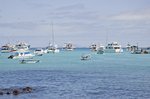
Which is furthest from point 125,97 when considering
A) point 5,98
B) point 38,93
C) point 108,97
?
point 5,98

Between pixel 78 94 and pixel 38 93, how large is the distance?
231 inches

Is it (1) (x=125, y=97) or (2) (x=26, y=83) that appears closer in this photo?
(1) (x=125, y=97)

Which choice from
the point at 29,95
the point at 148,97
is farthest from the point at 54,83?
the point at 148,97

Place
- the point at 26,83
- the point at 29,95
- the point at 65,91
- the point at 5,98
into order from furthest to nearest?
the point at 26,83, the point at 65,91, the point at 29,95, the point at 5,98

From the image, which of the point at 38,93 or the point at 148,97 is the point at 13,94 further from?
the point at 148,97

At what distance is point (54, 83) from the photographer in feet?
234

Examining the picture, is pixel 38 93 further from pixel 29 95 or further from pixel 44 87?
pixel 44 87

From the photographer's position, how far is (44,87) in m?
64.8

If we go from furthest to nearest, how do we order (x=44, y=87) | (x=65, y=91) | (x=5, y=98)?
1. (x=44, y=87)
2. (x=65, y=91)
3. (x=5, y=98)

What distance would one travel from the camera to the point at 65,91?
60.1 meters

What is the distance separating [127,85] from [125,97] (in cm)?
1285

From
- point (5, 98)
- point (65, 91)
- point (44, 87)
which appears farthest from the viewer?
point (44, 87)

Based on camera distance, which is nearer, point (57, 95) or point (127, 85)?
point (57, 95)

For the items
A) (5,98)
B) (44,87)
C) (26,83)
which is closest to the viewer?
(5,98)
